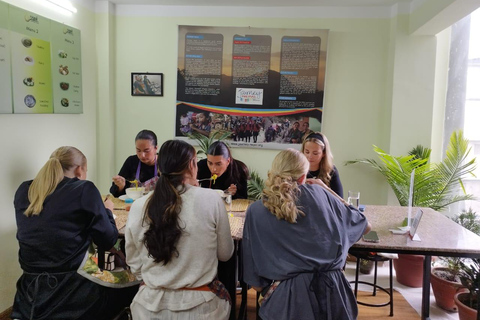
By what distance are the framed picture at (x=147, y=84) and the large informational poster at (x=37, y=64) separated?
712 millimetres

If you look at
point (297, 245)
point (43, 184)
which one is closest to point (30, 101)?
point (43, 184)

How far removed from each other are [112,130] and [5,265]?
188 cm

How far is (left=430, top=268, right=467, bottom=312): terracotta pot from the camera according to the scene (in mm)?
2914

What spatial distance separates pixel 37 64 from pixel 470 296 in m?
3.54

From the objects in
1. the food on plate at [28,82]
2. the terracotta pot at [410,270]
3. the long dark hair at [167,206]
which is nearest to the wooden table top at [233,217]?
the long dark hair at [167,206]

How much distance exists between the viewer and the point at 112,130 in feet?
14.1

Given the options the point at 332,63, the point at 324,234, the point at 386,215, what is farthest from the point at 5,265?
the point at 332,63

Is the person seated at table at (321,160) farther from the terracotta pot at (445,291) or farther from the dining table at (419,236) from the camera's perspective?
the terracotta pot at (445,291)

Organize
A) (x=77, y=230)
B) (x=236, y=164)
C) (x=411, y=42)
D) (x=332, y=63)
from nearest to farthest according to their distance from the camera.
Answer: (x=77, y=230)
(x=236, y=164)
(x=411, y=42)
(x=332, y=63)

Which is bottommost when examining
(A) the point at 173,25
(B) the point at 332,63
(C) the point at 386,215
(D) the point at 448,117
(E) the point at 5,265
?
(E) the point at 5,265

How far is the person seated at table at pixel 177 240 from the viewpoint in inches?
61.6

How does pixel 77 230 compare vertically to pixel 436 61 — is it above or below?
below

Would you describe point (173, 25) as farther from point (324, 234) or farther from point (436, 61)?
point (324, 234)

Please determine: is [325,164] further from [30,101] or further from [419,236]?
[30,101]
